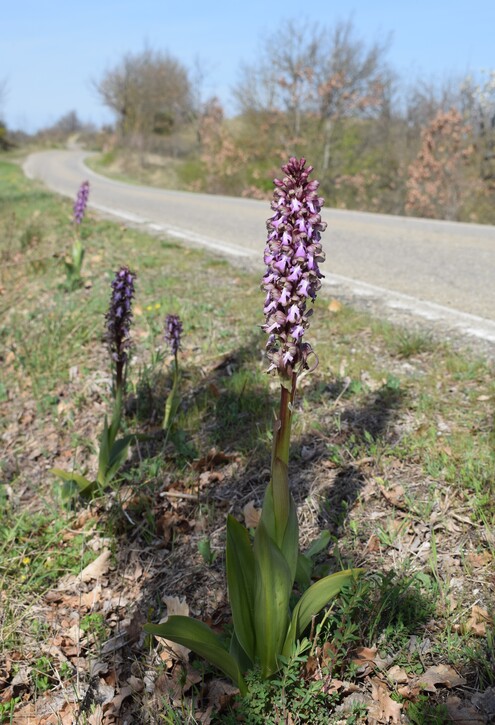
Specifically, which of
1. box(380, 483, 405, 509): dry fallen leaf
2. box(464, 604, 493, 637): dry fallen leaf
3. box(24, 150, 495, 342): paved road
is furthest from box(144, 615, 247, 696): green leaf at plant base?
box(24, 150, 495, 342): paved road

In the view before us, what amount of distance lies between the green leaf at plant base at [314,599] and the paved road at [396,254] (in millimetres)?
2578

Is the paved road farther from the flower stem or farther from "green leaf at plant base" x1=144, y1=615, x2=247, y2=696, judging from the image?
"green leaf at plant base" x1=144, y1=615, x2=247, y2=696

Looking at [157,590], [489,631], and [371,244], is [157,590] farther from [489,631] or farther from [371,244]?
[371,244]

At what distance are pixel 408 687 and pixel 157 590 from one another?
1.22m

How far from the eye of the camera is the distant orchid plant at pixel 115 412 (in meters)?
3.16

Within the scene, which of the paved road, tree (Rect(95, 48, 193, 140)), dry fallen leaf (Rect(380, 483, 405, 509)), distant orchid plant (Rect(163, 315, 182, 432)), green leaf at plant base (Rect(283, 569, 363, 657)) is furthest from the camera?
tree (Rect(95, 48, 193, 140))

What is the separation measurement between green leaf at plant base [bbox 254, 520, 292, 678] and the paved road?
9.01 ft

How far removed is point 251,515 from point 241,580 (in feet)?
2.61

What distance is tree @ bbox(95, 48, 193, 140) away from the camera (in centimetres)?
4690

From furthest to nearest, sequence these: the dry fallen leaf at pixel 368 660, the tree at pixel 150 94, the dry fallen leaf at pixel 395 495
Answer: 1. the tree at pixel 150 94
2. the dry fallen leaf at pixel 395 495
3. the dry fallen leaf at pixel 368 660

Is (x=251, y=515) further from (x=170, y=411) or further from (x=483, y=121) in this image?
(x=483, y=121)

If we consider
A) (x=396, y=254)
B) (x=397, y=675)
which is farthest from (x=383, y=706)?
(x=396, y=254)

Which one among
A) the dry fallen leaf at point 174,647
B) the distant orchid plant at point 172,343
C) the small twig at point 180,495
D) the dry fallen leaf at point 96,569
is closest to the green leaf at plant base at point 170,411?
the distant orchid plant at point 172,343

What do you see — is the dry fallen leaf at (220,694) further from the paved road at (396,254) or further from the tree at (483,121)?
the tree at (483,121)
